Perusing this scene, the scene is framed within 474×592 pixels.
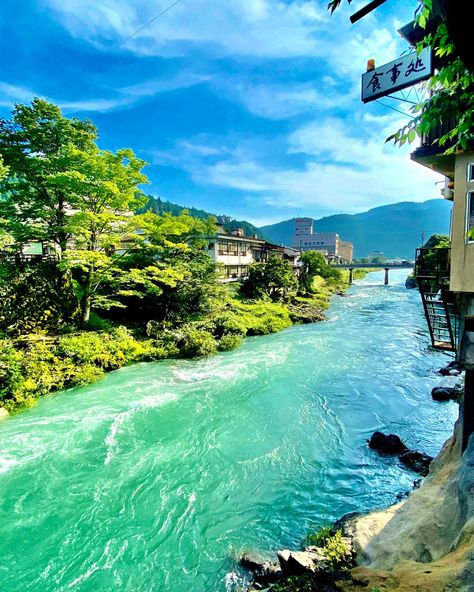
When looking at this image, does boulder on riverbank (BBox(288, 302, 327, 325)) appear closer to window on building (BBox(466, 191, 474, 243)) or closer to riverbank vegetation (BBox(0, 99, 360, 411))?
riverbank vegetation (BBox(0, 99, 360, 411))

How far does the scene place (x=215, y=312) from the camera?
1001 inches

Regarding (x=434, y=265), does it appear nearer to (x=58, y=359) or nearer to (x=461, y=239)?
(x=461, y=239)

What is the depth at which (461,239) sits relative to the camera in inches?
268

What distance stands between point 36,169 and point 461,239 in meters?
18.5

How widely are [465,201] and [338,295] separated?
54.8 m

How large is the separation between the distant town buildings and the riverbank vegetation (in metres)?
136

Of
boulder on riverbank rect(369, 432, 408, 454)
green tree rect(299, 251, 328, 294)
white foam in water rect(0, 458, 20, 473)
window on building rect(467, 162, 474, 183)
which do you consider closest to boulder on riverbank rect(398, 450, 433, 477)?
boulder on riverbank rect(369, 432, 408, 454)

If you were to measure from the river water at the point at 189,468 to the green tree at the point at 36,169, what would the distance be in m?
8.39

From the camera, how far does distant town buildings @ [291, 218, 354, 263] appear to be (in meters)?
161

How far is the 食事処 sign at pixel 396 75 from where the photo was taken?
378 cm

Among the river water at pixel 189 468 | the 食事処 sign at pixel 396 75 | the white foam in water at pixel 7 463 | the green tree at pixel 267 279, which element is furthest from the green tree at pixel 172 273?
the 食事処 sign at pixel 396 75

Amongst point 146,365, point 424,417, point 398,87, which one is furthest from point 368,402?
point 398,87

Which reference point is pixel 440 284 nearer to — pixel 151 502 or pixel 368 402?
pixel 368 402

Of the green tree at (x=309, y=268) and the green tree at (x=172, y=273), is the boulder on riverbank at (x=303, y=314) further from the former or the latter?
the green tree at (x=309, y=268)
